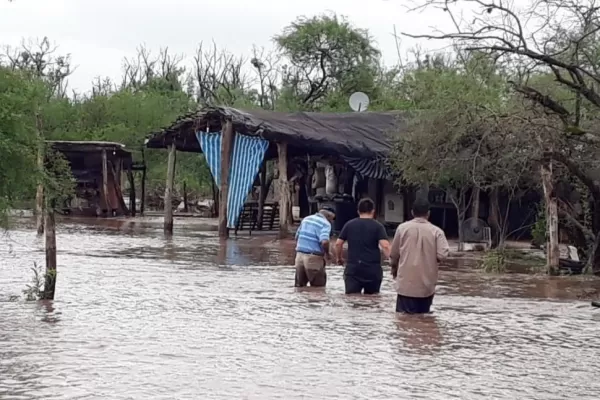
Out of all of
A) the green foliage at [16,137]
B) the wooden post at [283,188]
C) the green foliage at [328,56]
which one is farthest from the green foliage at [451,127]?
the green foliage at [328,56]

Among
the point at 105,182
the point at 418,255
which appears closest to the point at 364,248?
the point at 418,255

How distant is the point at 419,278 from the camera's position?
11641 millimetres

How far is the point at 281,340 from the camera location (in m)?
10.3

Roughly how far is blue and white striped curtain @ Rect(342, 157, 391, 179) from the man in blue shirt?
14.0 meters

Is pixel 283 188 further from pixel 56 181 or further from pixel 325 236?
pixel 56 181

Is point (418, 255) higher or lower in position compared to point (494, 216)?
lower

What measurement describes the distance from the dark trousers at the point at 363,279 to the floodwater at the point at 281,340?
196 mm

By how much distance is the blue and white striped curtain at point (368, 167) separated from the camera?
28.8 metres

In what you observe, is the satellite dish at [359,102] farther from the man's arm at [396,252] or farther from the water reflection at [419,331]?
the man's arm at [396,252]

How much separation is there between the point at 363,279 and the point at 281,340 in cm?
352

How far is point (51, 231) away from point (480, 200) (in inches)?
719

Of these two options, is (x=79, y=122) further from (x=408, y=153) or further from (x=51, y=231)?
(x=51, y=231)

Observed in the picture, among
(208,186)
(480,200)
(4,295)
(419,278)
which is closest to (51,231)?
(4,295)

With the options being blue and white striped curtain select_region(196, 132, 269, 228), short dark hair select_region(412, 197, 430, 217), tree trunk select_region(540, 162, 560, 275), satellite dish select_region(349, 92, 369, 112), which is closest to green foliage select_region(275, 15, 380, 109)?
satellite dish select_region(349, 92, 369, 112)
